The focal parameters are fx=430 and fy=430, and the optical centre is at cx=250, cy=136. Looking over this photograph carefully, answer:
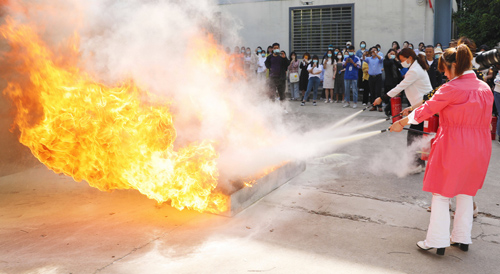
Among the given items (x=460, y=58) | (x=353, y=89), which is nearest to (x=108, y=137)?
(x=460, y=58)

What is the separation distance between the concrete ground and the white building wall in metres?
10.0

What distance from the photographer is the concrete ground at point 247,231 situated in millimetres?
3686

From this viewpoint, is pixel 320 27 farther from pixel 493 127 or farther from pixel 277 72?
pixel 493 127

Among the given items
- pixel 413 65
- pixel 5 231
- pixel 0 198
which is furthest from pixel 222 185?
pixel 413 65

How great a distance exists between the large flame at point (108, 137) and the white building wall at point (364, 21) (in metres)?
9.75

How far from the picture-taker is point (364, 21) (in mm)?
17047

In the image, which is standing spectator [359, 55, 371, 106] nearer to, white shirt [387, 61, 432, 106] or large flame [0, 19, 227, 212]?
white shirt [387, 61, 432, 106]

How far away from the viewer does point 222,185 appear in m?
5.10

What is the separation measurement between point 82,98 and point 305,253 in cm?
314

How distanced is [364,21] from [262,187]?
44.4 feet

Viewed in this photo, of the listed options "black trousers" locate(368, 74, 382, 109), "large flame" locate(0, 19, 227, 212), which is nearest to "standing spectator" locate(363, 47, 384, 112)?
"black trousers" locate(368, 74, 382, 109)

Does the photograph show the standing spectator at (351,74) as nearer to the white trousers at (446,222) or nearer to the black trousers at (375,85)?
the black trousers at (375,85)

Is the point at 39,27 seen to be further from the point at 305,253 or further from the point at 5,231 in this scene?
the point at 305,253

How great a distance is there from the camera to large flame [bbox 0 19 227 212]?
4.79 meters
